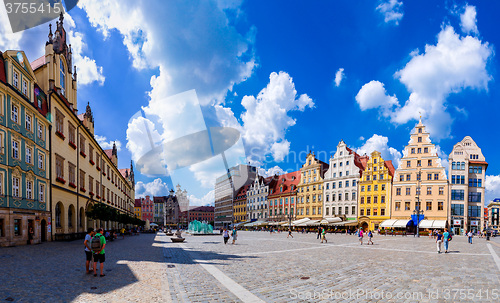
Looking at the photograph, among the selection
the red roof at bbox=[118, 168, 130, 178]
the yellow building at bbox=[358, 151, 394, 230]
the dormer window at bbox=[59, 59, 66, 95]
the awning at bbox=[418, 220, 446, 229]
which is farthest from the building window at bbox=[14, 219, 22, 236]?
the red roof at bbox=[118, 168, 130, 178]

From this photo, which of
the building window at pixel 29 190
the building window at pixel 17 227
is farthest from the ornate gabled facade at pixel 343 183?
the building window at pixel 17 227

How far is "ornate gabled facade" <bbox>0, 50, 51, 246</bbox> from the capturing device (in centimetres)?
2075

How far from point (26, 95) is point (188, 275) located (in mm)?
22894

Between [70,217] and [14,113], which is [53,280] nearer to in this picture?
[14,113]

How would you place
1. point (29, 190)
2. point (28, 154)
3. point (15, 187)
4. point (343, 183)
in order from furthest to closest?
point (343, 183) < point (28, 154) < point (29, 190) < point (15, 187)

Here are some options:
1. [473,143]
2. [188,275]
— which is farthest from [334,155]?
[188,275]

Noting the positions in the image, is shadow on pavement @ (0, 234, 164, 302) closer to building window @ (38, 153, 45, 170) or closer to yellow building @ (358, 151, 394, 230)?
building window @ (38, 153, 45, 170)

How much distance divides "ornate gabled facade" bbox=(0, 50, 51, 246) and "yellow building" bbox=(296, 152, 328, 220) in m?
57.9

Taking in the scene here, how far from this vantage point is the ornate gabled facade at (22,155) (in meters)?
20.8

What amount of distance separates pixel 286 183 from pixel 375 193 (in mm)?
29754

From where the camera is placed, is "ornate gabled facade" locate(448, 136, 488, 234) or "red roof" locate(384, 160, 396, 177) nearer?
"ornate gabled facade" locate(448, 136, 488, 234)

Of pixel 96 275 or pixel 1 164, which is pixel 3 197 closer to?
pixel 1 164

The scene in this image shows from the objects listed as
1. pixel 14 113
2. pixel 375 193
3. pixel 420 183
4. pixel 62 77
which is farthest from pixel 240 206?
pixel 14 113

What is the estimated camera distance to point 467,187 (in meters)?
52.8
